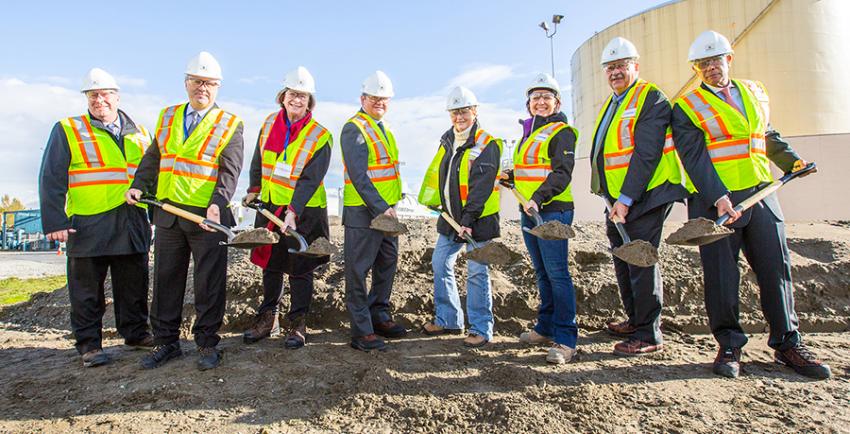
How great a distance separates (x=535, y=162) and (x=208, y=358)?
111 inches

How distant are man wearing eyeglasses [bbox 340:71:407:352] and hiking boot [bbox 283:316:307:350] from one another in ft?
1.41

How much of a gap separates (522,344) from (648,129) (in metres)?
1.96

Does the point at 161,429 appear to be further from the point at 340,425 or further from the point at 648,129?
the point at 648,129

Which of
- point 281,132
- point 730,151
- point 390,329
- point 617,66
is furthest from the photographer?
point 390,329

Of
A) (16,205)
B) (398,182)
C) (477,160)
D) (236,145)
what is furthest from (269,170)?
(16,205)

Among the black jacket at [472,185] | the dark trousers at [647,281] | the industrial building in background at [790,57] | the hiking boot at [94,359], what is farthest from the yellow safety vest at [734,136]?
the industrial building in background at [790,57]

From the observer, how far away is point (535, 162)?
4.22 metres

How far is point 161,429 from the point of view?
9.25 ft

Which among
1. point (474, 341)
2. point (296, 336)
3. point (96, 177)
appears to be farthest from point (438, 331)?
point (96, 177)

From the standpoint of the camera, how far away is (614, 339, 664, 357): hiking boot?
402cm

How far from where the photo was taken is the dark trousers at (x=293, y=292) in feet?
14.8

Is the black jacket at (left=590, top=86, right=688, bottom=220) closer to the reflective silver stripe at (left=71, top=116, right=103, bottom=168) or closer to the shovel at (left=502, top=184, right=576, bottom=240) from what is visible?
the shovel at (left=502, top=184, right=576, bottom=240)

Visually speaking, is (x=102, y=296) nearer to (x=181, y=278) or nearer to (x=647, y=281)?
(x=181, y=278)

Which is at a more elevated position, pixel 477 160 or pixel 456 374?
pixel 477 160
